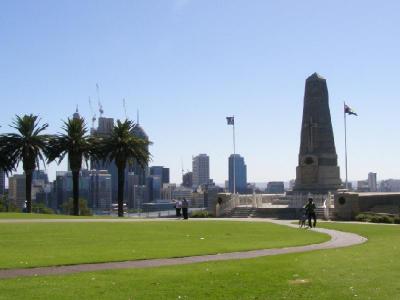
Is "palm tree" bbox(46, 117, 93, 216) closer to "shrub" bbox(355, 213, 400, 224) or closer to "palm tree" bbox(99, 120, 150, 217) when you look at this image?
"palm tree" bbox(99, 120, 150, 217)

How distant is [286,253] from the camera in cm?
1966

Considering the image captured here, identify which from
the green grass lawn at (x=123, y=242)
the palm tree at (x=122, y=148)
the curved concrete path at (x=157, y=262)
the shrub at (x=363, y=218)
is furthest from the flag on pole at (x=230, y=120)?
the curved concrete path at (x=157, y=262)

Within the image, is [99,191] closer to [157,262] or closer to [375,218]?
[375,218]

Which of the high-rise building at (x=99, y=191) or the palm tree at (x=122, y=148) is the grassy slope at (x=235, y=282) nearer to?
the palm tree at (x=122, y=148)

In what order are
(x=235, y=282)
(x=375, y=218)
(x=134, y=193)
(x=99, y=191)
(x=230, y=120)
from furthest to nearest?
(x=134, y=193)
(x=99, y=191)
(x=230, y=120)
(x=375, y=218)
(x=235, y=282)

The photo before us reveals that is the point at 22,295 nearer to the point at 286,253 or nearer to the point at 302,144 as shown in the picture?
the point at 286,253

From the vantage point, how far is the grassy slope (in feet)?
38.2

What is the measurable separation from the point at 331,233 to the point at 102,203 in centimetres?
13931

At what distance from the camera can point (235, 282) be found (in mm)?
13070

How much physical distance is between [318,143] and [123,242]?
37513 mm

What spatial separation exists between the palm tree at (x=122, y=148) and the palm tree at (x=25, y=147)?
5672 mm

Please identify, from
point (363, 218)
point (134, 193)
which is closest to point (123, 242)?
point (363, 218)

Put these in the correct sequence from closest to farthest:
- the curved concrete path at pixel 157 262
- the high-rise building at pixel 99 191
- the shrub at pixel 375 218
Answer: the curved concrete path at pixel 157 262, the shrub at pixel 375 218, the high-rise building at pixel 99 191

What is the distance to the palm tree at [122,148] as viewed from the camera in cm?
5500
